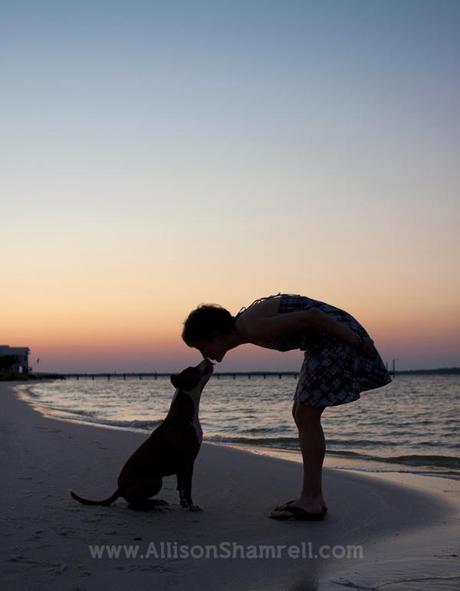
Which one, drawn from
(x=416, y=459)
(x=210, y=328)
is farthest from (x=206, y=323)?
(x=416, y=459)

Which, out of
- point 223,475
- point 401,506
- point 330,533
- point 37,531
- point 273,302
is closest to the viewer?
point 37,531

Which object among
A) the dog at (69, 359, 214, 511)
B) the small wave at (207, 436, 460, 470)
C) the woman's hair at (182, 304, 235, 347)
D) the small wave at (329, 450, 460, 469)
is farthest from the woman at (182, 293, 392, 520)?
the small wave at (329, 450, 460, 469)

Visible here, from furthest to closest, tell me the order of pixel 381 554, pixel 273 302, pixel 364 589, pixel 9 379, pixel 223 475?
pixel 9 379 → pixel 223 475 → pixel 273 302 → pixel 381 554 → pixel 364 589

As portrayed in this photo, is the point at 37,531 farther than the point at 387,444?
No

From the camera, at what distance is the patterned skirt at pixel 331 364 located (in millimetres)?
4078

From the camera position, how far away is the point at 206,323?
405cm

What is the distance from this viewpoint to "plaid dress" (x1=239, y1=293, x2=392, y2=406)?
408 cm

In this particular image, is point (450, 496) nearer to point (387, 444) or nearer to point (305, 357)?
point (305, 357)

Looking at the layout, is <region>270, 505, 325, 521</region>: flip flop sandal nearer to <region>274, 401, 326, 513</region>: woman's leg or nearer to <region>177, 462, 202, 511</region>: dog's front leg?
<region>274, 401, 326, 513</region>: woman's leg

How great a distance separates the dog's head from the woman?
0.92 feet

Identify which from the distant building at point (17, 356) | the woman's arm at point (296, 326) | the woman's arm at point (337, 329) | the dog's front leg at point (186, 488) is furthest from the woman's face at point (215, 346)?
the distant building at point (17, 356)

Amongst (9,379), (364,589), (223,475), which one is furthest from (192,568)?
(9,379)

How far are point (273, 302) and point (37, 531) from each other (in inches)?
71.4

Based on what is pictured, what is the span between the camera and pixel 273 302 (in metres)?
4.10
